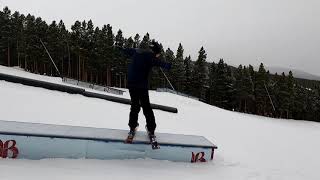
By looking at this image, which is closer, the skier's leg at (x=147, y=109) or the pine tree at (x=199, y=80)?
the skier's leg at (x=147, y=109)

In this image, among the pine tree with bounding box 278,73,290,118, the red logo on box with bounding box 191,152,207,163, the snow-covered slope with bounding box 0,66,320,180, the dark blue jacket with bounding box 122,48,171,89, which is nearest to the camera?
the snow-covered slope with bounding box 0,66,320,180

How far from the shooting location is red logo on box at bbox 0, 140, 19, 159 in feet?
20.7

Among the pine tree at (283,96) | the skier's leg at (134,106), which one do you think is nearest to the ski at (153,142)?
the skier's leg at (134,106)

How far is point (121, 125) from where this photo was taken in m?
11.5

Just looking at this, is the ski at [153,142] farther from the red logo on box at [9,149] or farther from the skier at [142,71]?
the red logo on box at [9,149]

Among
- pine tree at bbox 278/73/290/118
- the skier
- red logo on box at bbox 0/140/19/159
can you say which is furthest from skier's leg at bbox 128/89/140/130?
pine tree at bbox 278/73/290/118

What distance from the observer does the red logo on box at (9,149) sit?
249 inches

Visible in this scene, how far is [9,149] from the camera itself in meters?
6.36

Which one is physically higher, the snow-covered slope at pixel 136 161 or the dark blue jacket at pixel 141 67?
the dark blue jacket at pixel 141 67

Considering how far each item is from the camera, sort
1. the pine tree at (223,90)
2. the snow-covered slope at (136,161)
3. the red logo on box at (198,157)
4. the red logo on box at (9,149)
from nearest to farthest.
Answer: the snow-covered slope at (136,161)
the red logo on box at (9,149)
the red logo on box at (198,157)
the pine tree at (223,90)

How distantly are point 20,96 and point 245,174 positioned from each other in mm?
10310

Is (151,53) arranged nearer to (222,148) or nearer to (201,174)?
(201,174)

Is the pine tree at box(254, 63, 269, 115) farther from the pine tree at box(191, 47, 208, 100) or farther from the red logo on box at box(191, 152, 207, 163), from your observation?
the red logo on box at box(191, 152, 207, 163)

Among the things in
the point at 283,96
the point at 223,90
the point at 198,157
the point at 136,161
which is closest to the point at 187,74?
the point at 223,90
